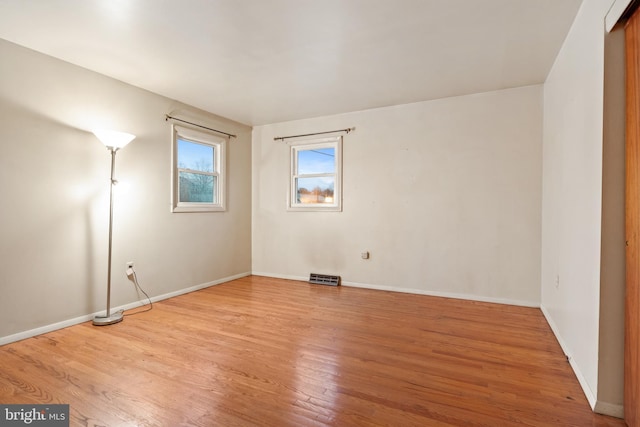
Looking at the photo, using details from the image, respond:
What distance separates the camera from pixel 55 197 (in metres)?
2.77

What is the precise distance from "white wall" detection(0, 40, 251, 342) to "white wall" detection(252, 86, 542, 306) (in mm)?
1897

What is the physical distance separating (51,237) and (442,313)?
3.84 meters

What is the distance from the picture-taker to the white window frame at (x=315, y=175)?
450 cm

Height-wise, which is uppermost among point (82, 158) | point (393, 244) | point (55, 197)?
point (82, 158)

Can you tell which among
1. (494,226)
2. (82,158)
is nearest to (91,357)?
(82,158)

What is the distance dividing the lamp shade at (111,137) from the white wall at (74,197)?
31cm

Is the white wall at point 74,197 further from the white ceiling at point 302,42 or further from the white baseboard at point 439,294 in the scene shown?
the white baseboard at point 439,294

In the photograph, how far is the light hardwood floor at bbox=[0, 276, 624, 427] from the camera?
5.28 feet

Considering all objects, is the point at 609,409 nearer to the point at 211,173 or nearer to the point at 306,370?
the point at 306,370

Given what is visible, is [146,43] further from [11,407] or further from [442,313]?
[442,313]

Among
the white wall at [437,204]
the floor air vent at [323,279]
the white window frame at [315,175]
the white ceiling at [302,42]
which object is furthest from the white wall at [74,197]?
the white wall at [437,204]

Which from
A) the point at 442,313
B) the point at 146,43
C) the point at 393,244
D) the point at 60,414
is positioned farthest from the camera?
the point at 393,244

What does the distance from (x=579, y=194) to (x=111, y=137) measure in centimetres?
380

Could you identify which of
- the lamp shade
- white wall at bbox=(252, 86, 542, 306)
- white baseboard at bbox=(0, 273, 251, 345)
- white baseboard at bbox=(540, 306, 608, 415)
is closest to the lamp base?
white baseboard at bbox=(0, 273, 251, 345)
